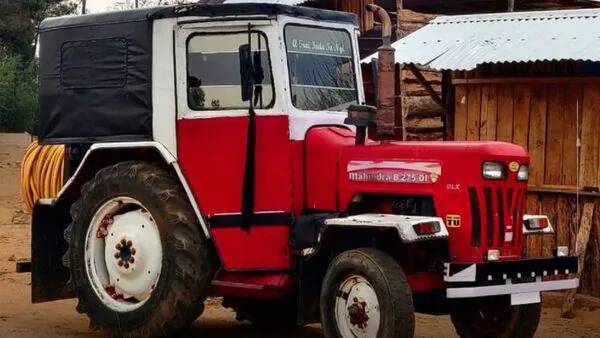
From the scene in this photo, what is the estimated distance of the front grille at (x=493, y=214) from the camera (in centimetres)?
687

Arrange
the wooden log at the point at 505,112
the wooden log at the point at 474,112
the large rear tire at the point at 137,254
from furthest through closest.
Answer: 1. the wooden log at the point at 474,112
2. the wooden log at the point at 505,112
3. the large rear tire at the point at 137,254

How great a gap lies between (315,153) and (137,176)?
1.33 m

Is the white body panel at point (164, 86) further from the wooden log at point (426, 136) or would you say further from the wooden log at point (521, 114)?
the wooden log at point (426, 136)

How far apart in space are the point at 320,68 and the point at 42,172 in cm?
248

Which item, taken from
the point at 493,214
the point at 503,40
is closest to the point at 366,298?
the point at 493,214

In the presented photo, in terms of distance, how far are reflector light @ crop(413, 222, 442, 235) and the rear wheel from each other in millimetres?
822

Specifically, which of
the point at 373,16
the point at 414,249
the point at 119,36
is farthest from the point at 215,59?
the point at 373,16

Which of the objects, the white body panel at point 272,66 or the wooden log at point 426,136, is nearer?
the white body panel at point 272,66

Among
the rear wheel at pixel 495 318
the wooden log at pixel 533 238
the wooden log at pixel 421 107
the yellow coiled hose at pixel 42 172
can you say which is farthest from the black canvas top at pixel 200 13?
the wooden log at pixel 421 107

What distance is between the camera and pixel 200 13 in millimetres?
7734

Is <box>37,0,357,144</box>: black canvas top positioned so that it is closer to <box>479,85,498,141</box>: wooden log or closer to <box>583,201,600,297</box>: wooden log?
<box>479,85,498,141</box>: wooden log

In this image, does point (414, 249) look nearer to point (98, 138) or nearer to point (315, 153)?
point (315, 153)

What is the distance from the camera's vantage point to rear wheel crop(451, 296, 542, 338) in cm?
730

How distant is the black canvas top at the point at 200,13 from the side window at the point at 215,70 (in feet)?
0.58
